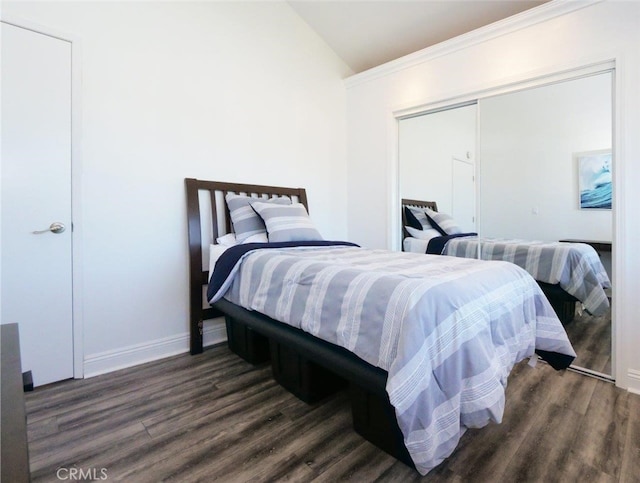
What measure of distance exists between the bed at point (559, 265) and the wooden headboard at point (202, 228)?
1.94 m

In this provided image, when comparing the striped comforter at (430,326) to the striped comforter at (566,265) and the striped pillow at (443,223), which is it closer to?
the striped comforter at (566,265)

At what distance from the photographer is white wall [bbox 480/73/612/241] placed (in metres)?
2.13

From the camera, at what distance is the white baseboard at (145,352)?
2104 millimetres

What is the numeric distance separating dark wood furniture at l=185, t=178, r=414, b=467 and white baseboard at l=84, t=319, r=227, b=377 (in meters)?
0.13

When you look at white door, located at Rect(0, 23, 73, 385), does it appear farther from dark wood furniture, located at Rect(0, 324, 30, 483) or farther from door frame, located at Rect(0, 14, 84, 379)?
dark wood furniture, located at Rect(0, 324, 30, 483)

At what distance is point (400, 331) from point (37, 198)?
2135 mm

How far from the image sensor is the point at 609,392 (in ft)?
6.17

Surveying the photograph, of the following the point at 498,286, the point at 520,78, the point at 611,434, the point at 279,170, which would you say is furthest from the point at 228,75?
the point at 611,434

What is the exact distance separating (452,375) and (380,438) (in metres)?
0.54

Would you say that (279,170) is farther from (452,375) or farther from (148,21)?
(452,375)

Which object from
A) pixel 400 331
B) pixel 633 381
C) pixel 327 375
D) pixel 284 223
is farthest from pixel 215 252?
pixel 633 381

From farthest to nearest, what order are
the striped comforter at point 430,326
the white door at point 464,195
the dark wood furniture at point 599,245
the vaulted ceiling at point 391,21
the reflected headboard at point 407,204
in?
the reflected headboard at point 407,204
the white door at point 464,195
the vaulted ceiling at point 391,21
the dark wood furniture at point 599,245
the striped comforter at point 430,326

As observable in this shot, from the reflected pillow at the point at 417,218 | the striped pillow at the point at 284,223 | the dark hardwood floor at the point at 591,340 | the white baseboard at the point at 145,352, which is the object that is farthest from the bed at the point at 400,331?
the reflected pillow at the point at 417,218

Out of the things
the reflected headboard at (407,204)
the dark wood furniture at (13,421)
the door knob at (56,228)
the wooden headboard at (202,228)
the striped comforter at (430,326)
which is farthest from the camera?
the reflected headboard at (407,204)
